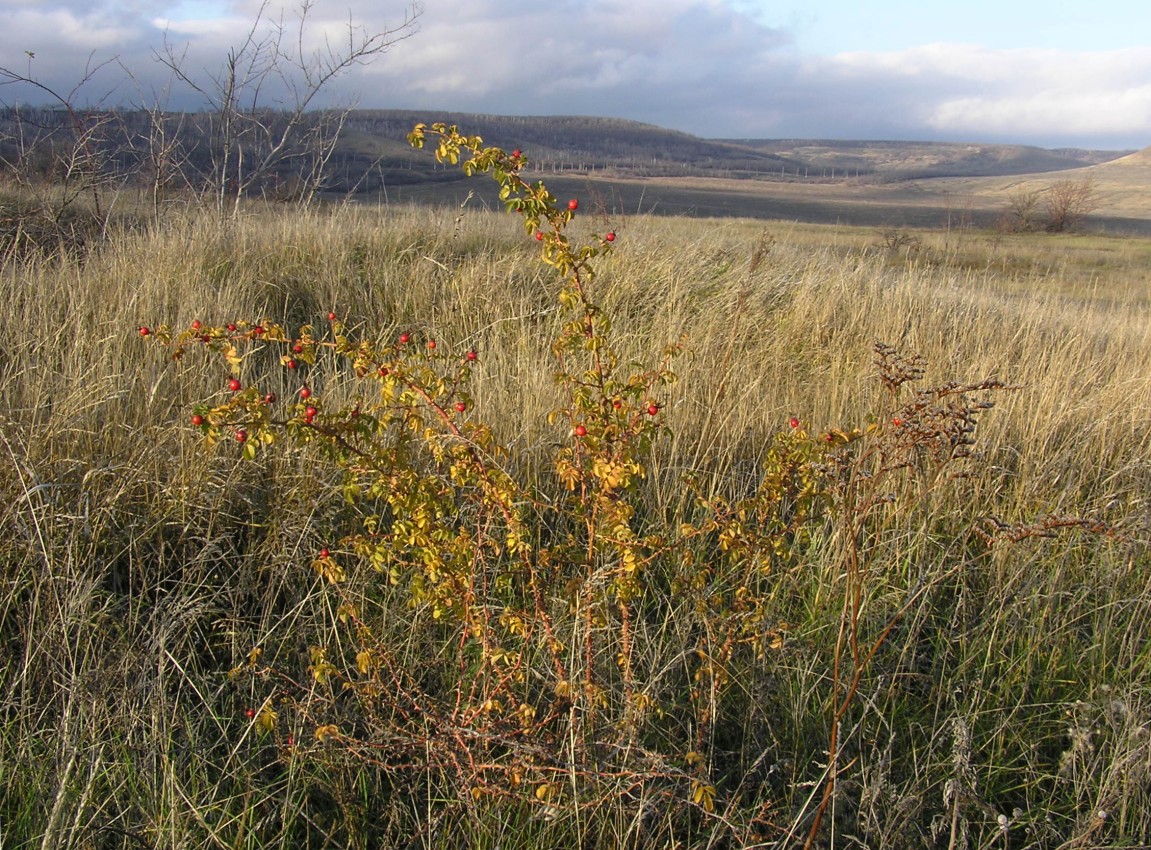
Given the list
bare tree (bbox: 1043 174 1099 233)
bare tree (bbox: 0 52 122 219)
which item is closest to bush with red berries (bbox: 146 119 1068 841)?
bare tree (bbox: 0 52 122 219)

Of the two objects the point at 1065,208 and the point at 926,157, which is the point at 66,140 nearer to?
the point at 1065,208

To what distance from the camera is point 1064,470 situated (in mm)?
3467

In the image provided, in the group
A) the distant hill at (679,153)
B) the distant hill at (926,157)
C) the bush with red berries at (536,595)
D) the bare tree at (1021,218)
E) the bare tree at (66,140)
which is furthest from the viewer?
the distant hill at (926,157)

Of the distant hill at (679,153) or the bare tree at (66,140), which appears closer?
the bare tree at (66,140)

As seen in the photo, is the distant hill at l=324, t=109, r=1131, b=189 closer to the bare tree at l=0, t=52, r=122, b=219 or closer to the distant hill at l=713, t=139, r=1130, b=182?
the distant hill at l=713, t=139, r=1130, b=182

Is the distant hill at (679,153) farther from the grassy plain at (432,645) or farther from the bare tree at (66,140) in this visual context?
the grassy plain at (432,645)

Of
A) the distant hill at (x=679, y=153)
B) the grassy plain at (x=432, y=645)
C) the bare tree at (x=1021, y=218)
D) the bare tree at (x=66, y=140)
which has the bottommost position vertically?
the grassy plain at (x=432, y=645)

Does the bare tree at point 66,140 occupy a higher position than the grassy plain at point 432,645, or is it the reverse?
the bare tree at point 66,140

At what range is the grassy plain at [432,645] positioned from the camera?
5.82 ft

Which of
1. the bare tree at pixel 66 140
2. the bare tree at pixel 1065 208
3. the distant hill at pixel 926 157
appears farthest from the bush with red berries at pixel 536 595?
the distant hill at pixel 926 157

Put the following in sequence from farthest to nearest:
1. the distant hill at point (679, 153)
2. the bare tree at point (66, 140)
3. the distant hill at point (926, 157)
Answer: the distant hill at point (926, 157), the distant hill at point (679, 153), the bare tree at point (66, 140)

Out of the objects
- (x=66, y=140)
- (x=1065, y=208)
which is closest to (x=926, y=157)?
(x=1065, y=208)

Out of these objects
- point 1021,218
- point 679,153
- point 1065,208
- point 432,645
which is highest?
point 679,153

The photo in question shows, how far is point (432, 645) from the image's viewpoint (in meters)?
2.23
